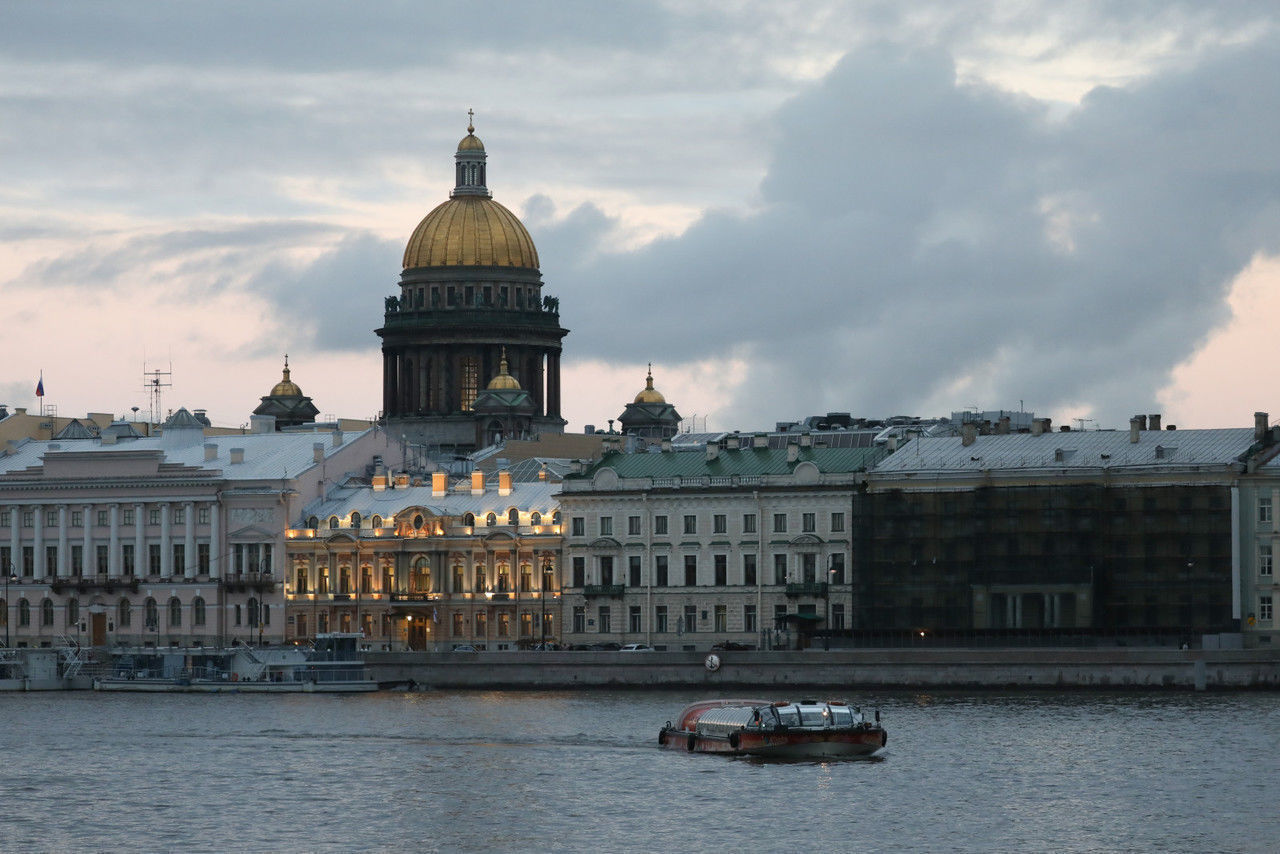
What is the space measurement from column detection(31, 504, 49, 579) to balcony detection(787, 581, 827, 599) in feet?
95.9

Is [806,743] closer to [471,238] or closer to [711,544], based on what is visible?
[711,544]

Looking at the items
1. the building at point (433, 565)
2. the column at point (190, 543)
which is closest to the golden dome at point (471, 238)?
the building at point (433, 565)

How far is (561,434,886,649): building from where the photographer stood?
4102 inches

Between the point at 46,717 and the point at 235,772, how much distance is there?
19799 millimetres

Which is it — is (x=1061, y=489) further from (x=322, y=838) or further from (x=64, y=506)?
(x=322, y=838)

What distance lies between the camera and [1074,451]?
102 meters

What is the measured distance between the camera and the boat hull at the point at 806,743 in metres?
71.9

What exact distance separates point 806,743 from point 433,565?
40.4 m

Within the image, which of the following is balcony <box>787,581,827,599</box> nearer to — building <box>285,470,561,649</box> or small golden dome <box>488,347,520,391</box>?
building <box>285,470,561,649</box>

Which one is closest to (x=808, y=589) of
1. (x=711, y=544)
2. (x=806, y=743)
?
(x=711, y=544)

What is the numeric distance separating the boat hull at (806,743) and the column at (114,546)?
47.3 metres

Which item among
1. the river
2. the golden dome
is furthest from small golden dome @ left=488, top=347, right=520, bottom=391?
the river

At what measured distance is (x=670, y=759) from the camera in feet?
235

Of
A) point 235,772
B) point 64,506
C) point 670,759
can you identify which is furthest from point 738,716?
point 64,506
